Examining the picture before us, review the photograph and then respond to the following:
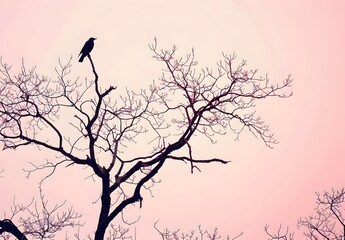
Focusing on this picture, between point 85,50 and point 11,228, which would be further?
point 85,50

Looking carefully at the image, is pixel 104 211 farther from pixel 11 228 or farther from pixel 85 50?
pixel 85 50

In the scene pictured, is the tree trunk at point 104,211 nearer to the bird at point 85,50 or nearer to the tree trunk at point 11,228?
the tree trunk at point 11,228

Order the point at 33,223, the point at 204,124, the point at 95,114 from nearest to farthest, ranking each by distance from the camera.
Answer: the point at 95,114 < the point at 204,124 < the point at 33,223

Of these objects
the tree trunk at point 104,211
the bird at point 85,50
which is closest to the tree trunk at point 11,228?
the tree trunk at point 104,211

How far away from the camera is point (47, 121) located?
920 centimetres

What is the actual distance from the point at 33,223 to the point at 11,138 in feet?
8.87

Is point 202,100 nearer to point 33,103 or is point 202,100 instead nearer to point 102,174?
point 102,174

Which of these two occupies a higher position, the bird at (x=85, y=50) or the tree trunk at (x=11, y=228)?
the bird at (x=85, y=50)

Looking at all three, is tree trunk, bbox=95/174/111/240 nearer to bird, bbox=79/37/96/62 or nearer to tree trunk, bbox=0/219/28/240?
tree trunk, bbox=0/219/28/240

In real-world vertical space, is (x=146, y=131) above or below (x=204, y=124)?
above

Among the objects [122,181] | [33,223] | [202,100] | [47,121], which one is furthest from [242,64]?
[33,223]

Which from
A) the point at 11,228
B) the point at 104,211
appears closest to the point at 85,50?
the point at 104,211

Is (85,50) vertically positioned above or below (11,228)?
above

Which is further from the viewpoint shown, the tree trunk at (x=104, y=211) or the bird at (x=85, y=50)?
the bird at (x=85, y=50)
